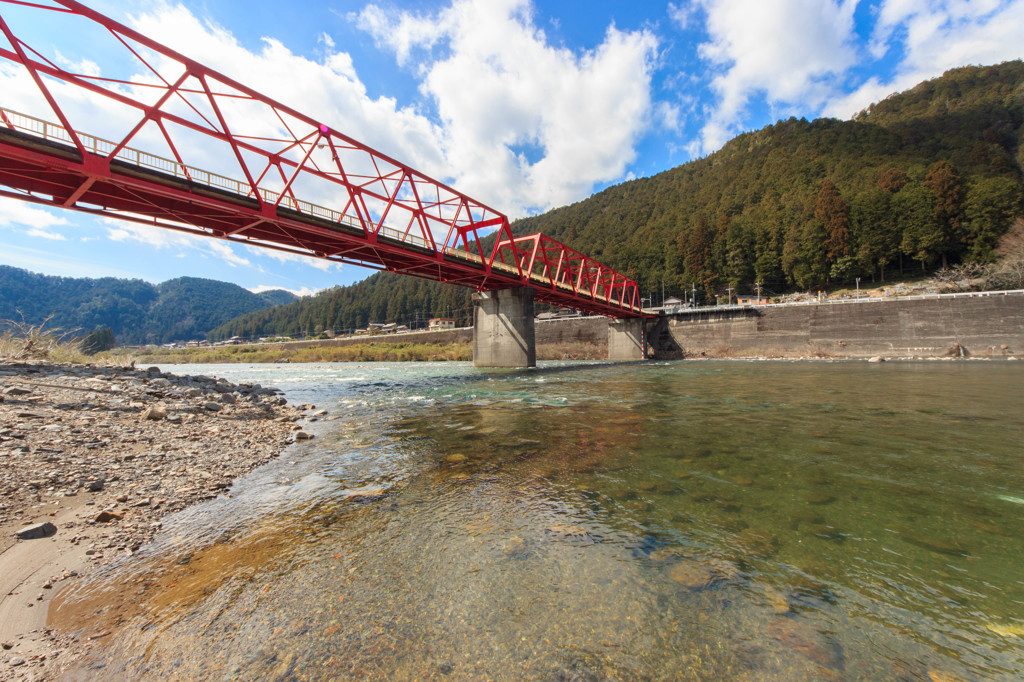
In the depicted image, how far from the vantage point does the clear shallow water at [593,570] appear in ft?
7.64

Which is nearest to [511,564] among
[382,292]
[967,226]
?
[967,226]

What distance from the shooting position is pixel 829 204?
5947 cm

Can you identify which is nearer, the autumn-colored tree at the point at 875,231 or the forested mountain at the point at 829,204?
the forested mountain at the point at 829,204

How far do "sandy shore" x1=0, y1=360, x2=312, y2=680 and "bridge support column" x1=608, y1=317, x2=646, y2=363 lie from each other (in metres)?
44.9

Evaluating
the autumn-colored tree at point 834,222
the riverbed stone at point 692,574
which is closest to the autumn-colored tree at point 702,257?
the autumn-colored tree at point 834,222

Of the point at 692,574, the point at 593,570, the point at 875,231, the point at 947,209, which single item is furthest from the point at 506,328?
the point at 947,209

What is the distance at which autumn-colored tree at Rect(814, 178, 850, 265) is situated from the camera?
5753cm

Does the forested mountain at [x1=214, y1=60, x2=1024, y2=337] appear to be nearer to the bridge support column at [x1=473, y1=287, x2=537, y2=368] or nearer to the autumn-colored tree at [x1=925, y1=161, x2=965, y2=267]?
the autumn-colored tree at [x1=925, y1=161, x2=965, y2=267]

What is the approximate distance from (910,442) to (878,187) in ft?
263

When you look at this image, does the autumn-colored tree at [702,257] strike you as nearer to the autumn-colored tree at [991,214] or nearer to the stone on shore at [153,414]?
the autumn-colored tree at [991,214]

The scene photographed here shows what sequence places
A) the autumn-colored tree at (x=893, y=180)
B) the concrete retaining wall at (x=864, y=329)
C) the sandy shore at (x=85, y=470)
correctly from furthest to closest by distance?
the autumn-colored tree at (x=893, y=180)
the concrete retaining wall at (x=864, y=329)
the sandy shore at (x=85, y=470)

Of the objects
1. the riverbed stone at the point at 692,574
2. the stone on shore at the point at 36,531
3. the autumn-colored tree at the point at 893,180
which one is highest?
the autumn-colored tree at the point at 893,180

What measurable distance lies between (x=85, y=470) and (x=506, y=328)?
27929 mm

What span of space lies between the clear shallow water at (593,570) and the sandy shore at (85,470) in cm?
27
